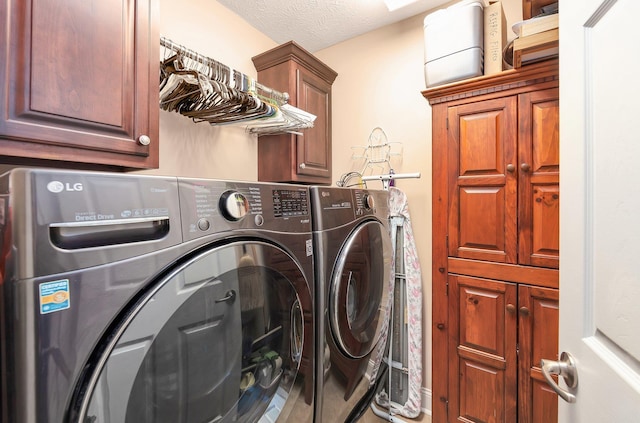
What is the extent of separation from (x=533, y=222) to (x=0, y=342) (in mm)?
1708

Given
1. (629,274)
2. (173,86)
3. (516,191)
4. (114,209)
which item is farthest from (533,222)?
Result: (173,86)

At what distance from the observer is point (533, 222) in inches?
50.0

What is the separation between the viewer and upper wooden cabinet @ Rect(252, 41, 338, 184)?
190 centimetres

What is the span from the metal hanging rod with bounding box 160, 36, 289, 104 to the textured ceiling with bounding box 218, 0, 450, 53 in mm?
562

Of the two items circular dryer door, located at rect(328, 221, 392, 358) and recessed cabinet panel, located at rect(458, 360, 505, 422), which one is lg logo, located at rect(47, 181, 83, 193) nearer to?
circular dryer door, located at rect(328, 221, 392, 358)

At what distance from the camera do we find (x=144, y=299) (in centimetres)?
55

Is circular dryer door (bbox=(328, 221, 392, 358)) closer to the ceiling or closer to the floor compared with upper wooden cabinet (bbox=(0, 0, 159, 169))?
closer to the floor

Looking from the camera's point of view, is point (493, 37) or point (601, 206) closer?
point (601, 206)

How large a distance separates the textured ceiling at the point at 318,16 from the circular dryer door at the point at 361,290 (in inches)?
58.3

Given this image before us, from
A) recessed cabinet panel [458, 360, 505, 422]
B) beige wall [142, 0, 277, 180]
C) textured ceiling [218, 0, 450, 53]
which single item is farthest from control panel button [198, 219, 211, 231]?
textured ceiling [218, 0, 450, 53]

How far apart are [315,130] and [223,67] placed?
0.87 meters

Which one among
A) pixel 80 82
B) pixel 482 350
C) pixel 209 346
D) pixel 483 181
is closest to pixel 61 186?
pixel 209 346

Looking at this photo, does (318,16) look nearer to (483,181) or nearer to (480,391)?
(483,181)

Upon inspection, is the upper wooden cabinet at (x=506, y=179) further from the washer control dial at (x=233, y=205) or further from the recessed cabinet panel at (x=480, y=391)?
the washer control dial at (x=233, y=205)
